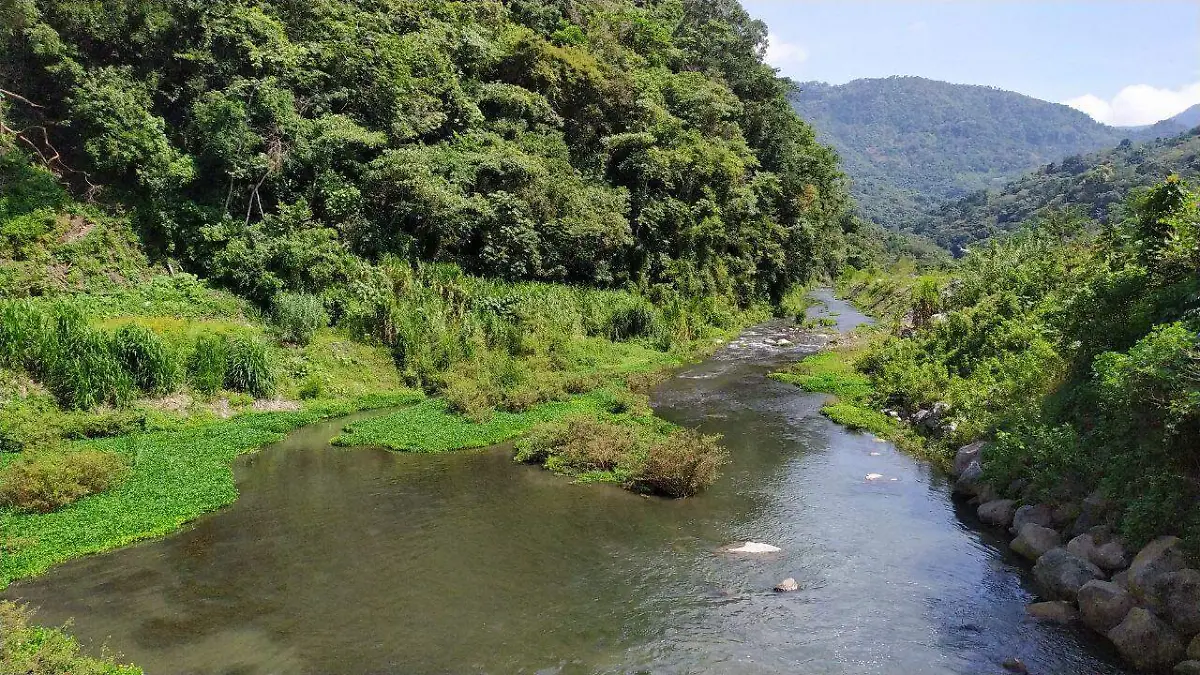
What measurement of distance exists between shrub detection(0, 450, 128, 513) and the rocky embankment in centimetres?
1864

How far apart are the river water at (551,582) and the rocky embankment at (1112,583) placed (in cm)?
40

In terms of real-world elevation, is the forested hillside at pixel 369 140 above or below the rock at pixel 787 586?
above

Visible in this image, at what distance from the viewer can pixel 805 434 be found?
69.7 feet

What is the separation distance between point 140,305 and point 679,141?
30003 mm

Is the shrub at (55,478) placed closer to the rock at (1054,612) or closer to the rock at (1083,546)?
the rock at (1054,612)

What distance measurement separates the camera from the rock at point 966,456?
17.0 m

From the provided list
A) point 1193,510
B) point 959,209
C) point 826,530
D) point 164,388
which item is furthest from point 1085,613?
point 959,209

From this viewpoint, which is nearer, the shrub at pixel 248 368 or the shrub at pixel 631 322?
the shrub at pixel 248 368

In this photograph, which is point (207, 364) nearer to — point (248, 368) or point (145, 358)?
point (248, 368)

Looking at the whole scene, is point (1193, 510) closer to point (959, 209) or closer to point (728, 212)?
point (728, 212)

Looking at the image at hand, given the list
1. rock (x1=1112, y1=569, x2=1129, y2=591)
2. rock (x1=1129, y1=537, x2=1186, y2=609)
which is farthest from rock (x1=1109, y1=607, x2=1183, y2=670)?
rock (x1=1112, y1=569, x2=1129, y2=591)

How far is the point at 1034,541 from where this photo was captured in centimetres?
1302

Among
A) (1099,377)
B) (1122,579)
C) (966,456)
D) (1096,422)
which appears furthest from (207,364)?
(1096,422)

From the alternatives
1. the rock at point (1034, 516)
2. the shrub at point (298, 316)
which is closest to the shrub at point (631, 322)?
the shrub at point (298, 316)
